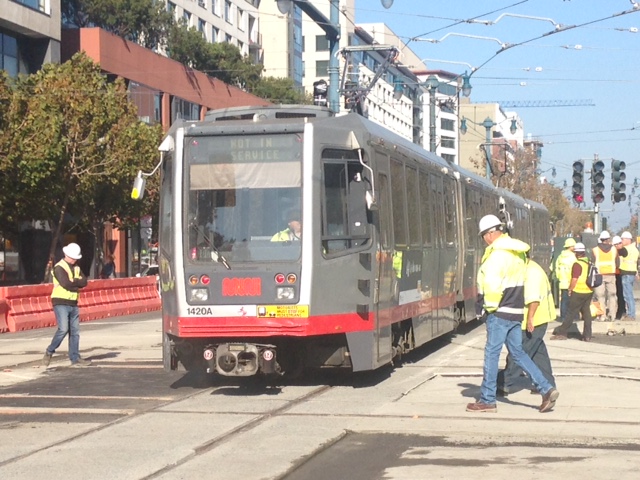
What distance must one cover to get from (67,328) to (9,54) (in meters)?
31.3

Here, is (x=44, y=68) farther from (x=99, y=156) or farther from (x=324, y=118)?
(x=324, y=118)

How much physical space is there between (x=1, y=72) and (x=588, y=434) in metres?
27.3

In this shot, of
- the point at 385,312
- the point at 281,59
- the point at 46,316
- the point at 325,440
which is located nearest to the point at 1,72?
the point at 46,316

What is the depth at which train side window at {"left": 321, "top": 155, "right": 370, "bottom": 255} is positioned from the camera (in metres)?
12.6

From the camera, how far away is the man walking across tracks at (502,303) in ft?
35.2

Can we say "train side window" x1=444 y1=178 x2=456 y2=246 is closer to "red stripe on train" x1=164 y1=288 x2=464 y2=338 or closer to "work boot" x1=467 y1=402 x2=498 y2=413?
"red stripe on train" x1=164 y1=288 x2=464 y2=338

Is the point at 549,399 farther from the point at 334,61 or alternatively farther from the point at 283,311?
the point at 334,61

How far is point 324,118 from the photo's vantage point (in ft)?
41.8

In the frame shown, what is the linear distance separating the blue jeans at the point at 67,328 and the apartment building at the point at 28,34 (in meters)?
29.4

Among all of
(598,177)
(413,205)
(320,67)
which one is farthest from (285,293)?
(320,67)

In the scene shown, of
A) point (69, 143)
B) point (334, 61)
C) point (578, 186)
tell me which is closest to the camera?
point (334, 61)

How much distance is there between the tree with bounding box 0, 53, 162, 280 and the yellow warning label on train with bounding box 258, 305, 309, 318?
23.0 meters

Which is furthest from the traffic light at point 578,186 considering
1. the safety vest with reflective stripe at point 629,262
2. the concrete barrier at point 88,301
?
the concrete barrier at point 88,301

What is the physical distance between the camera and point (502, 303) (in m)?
10.7
